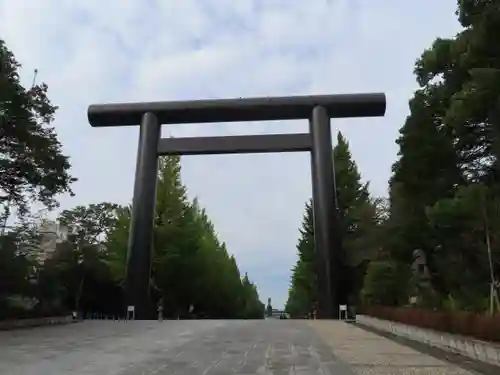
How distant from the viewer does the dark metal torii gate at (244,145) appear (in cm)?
2190

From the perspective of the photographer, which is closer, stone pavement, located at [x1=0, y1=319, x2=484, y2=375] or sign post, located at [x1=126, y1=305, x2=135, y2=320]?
stone pavement, located at [x1=0, y1=319, x2=484, y2=375]

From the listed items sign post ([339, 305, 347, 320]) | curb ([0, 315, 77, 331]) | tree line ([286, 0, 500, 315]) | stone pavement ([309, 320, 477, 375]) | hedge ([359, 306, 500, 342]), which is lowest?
stone pavement ([309, 320, 477, 375])

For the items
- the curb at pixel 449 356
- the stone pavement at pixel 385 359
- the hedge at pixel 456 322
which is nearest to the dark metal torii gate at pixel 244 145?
the hedge at pixel 456 322

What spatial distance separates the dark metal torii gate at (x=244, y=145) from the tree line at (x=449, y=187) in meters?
2.87

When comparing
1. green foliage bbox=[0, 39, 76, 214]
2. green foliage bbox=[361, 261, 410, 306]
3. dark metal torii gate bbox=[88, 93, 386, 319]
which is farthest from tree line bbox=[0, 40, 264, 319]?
green foliage bbox=[361, 261, 410, 306]

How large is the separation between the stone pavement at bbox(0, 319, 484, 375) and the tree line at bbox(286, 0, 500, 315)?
8.25 feet

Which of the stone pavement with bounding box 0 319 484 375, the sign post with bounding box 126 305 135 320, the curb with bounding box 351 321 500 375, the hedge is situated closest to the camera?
the curb with bounding box 351 321 500 375

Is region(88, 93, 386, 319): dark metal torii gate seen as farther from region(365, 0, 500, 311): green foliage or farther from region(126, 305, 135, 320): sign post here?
region(365, 0, 500, 311): green foliage

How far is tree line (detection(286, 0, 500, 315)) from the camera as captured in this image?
9.56m

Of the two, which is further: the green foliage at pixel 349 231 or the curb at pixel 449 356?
the green foliage at pixel 349 231

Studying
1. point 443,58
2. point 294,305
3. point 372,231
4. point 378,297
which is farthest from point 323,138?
point 294,305

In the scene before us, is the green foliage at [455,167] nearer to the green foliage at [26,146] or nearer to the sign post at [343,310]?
the sign post at [343,310]

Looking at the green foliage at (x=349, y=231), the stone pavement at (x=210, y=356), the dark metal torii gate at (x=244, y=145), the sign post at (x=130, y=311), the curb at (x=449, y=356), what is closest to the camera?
the curb at (x=449, y=356)

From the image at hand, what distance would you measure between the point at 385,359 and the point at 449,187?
582 cm
